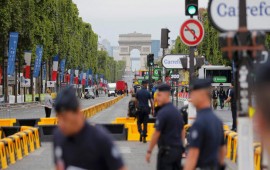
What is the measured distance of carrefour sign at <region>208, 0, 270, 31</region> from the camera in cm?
860

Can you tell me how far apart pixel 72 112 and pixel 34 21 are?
60.1m

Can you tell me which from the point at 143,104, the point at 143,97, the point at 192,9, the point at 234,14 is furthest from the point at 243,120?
the point at 143,97

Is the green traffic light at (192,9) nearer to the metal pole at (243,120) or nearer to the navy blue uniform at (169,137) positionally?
the navy blue uniform at (169,137)

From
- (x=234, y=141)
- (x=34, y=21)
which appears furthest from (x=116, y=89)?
(x=234, y=141)

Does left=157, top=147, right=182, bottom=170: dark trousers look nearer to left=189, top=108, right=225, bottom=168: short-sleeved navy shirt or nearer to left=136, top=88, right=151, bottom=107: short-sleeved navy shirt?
left=189, top=108, right=225, bottom=168: short-sleeved navy shirt

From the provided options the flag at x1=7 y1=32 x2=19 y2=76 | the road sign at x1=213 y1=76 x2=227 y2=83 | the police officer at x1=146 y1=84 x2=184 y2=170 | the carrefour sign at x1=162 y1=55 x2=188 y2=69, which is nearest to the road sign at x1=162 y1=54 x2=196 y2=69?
the carrefour sign at x1=162 y1=55 x2=188 y2=69

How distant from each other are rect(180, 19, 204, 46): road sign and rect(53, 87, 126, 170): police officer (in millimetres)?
11566

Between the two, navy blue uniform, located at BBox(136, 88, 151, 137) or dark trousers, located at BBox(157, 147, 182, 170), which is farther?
navy blue uniform, located at BBox(136, 88, 151, 137)

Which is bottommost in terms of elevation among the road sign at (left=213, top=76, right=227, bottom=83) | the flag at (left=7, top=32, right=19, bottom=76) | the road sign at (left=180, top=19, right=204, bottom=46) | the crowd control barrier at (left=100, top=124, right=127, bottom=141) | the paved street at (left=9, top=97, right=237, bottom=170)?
the paved street at (left=9, top=97, right=237, bottom=170)

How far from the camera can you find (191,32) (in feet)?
54.4

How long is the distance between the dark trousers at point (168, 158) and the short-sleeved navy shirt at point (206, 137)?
202cm

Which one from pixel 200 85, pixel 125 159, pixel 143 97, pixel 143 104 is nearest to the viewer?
pixel 200 85

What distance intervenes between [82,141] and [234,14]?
434cm

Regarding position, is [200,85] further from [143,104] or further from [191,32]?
[143,104]
